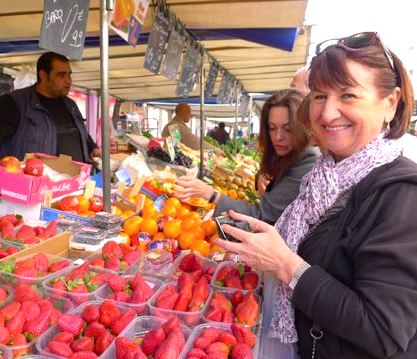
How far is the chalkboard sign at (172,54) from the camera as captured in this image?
4063 millimetres

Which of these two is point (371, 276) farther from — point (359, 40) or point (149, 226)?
point (149, 226)

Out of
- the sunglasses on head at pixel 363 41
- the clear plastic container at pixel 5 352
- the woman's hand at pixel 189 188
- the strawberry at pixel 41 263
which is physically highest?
the sunglasses on head at pixel 363 41

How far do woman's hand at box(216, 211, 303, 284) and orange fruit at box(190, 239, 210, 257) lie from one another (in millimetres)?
1067

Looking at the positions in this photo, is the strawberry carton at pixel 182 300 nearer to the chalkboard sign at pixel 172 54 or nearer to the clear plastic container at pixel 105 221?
the clear plastic container at pixel 105 221

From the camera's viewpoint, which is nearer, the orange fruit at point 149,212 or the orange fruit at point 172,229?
the orange fruit at point 172,229

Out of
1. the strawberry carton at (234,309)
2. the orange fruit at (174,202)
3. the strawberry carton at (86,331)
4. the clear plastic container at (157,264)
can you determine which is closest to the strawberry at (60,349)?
the strawberry carton at (86,331)

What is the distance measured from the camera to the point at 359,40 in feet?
4.22

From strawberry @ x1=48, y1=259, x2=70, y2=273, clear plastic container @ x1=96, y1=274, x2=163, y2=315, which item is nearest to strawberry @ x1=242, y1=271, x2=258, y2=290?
clear plastic container @ x1=96, y1=274, x2=163, y2=315

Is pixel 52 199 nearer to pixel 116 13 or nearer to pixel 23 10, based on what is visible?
pixel 116 13

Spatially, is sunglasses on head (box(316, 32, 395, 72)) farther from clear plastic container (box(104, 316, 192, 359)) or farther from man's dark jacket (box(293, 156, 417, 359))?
clear plastic container (box(104, 316, 192, 359))

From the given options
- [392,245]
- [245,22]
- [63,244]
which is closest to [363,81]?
[392,245]

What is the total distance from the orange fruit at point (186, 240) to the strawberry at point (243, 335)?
3.93 ft

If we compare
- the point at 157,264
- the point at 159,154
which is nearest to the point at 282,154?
the point at 157,264

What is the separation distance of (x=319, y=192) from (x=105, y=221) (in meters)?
1.47
